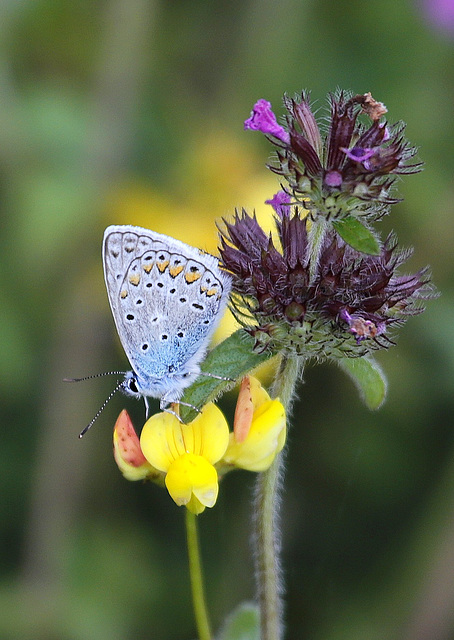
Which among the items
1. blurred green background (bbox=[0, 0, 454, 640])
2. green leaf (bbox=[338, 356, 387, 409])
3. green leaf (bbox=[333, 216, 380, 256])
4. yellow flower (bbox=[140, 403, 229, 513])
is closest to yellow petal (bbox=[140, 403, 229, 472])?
yellow flower (bbox=[140, 403, 229, 513])

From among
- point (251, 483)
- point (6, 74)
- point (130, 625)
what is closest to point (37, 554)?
point (130, 625)

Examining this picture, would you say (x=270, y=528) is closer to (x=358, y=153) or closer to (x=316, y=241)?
(x=316, y=241)

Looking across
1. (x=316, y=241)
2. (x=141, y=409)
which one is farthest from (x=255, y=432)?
(x=141, y=409)

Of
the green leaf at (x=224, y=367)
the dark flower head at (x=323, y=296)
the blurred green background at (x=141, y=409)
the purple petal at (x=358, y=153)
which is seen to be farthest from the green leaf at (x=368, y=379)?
the blurred green background at (x=141, y=409)

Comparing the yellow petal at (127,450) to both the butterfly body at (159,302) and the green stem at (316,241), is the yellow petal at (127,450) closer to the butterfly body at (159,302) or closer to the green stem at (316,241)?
the butterfly body at (159,302)

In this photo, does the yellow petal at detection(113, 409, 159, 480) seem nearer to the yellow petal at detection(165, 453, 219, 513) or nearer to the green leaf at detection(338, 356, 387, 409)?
the yellow petal at detection(165, 453, 219, 513)
